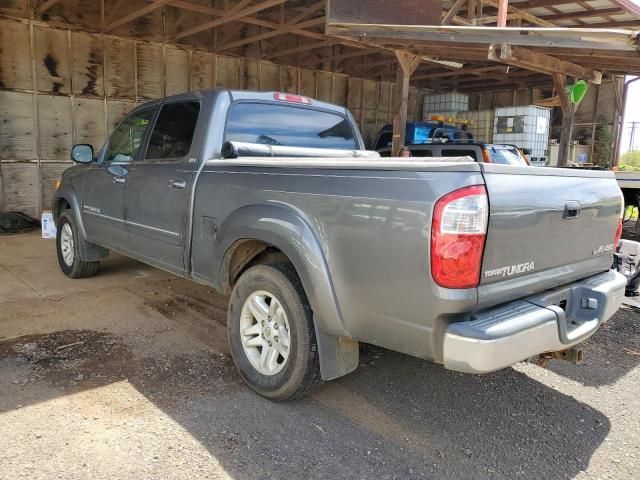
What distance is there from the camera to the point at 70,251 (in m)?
5.96

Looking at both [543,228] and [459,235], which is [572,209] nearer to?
[543,228]

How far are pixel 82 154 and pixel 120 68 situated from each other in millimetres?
7611

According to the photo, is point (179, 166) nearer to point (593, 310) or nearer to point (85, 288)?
point (85, 288)

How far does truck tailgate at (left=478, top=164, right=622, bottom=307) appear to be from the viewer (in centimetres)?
236

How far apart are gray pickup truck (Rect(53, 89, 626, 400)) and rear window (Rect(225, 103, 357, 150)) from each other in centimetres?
1

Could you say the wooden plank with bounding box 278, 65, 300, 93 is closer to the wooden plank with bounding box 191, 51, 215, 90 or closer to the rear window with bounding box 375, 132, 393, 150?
the wooden plank with bounding box 191, 51, 215, 90

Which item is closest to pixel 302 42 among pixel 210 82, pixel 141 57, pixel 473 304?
pixel 210 82

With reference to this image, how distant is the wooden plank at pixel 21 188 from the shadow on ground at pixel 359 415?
26.3ft

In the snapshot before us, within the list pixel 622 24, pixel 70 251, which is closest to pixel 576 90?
pixel 622 24

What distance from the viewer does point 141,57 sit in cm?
1204

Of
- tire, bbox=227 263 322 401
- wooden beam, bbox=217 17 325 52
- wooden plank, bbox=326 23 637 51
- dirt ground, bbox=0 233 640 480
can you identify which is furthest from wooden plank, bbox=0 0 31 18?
tire, bbox=227 263 322 401

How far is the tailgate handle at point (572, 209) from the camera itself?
2754mm

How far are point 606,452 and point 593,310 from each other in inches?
30.1

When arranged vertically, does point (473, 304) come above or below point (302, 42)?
below
